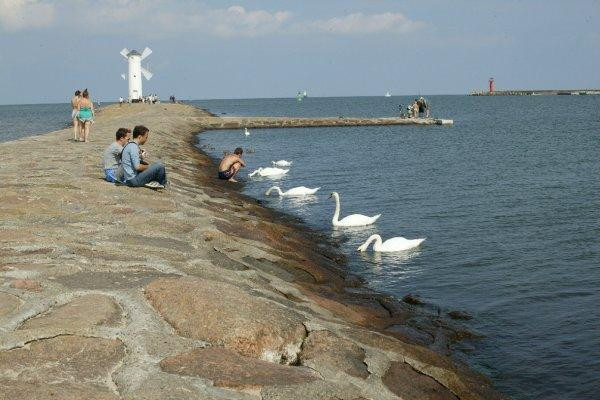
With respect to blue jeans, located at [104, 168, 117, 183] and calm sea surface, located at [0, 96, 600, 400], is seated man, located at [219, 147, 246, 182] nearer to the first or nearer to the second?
calm sea surface, located at [0, 96, 600, 400]

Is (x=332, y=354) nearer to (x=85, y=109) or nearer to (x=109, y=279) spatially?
(x=109, y=279)

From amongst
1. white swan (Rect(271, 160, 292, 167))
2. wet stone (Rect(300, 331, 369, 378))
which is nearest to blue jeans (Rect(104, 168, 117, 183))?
wet stone (Rect(300, 331, 369, 378))

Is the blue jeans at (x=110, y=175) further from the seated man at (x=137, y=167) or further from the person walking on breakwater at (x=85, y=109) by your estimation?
the person walking on breakwater at (x=85, y=109)

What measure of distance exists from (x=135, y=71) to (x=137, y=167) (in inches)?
2944

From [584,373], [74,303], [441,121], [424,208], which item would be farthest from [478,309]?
[441,121]

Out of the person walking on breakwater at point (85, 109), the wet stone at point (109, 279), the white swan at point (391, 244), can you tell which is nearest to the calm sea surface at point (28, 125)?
the person walking on breakwater at point (85, 109)

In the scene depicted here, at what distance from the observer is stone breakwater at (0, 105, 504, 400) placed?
4.46m

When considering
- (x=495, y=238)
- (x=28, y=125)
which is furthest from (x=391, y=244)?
(x=28, y=125)

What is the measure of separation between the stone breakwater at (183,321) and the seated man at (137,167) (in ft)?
9.05

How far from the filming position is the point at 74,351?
4.68 meters

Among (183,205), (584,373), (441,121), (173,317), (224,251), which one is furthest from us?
(441,121)

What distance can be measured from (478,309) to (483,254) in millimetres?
3822

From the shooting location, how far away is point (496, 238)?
15.8 metres

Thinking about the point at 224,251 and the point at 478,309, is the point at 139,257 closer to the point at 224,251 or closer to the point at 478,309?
the point at 224,251
